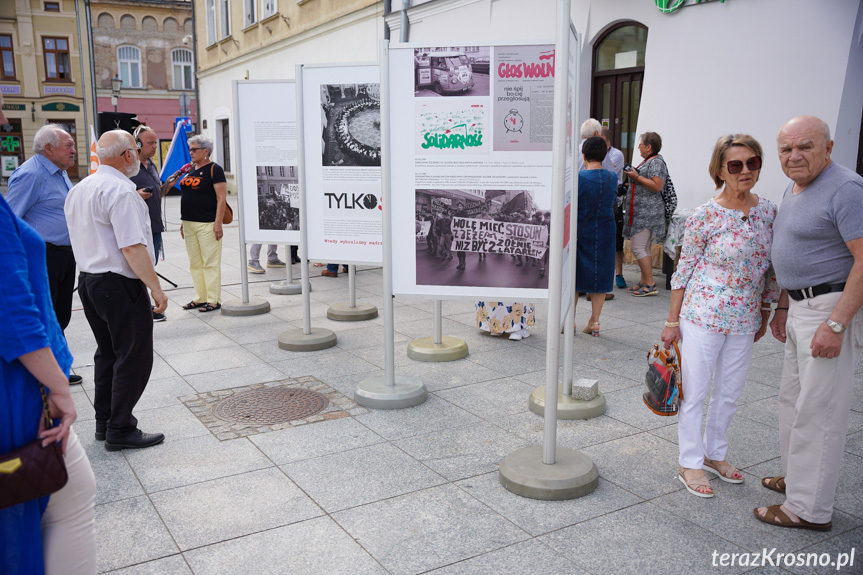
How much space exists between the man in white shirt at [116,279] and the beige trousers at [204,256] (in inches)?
148

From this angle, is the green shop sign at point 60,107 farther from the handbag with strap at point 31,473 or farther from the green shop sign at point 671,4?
the handbag with strap at point 31,473

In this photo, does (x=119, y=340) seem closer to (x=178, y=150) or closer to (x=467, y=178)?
(x=467, y=178)

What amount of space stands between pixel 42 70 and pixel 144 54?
532cm

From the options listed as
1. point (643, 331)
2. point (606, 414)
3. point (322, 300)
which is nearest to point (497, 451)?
point (606, 414)

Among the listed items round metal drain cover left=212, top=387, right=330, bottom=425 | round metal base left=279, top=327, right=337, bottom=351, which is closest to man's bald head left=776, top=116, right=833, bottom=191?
round metal drain cover left=212, top=387, right=330, bottom=425

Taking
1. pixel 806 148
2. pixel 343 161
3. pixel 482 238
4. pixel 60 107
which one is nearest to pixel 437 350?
pixel 343 161

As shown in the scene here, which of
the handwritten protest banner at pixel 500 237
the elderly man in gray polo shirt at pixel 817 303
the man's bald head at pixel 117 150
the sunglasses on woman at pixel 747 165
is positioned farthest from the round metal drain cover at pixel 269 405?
the sunglasses on woman at pixel 747 165

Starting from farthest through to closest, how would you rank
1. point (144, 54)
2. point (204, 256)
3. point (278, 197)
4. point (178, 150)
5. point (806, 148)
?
point (144, 54), point (178, 150), point (204, 256), point (278, 197), point (806, 148)

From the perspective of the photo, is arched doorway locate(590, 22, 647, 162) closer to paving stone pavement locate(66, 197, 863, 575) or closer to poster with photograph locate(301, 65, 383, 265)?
paving stone pavement locate(66, 197, 863, 575)

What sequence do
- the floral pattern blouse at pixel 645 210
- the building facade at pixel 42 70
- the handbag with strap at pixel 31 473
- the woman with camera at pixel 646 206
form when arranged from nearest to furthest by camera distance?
the handbag with strap at pixel 31 473 → the woman with camera at pixel 646 206 → the floral pattern blouse at pixel 645 210 → the building facade at pixel 42 70

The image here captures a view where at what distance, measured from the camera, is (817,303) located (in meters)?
3.23

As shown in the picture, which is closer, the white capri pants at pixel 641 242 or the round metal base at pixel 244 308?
the round metal base at pixel 244 308

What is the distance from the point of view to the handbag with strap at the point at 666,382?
359cm

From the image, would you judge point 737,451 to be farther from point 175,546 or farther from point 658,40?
point 658,40
